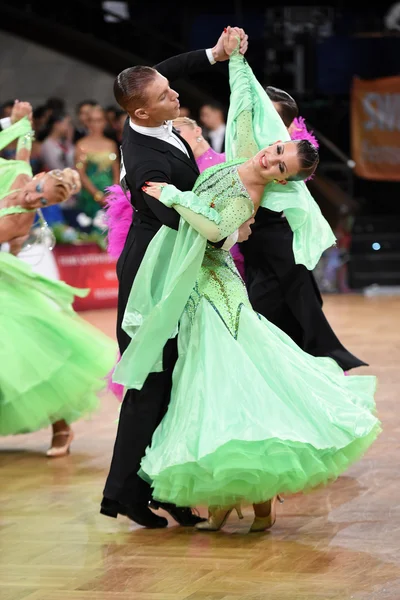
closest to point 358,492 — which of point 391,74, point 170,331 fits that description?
point 170,331

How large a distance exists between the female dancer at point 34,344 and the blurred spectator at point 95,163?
210 inches

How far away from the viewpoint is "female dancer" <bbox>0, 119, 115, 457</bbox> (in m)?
4.57

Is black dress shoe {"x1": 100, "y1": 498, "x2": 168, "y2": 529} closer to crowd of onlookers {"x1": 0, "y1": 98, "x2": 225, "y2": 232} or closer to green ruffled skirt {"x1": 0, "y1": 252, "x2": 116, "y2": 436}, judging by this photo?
green ruffled skirt {"x1": 0, "y1": 252, "x2": 116, "y2": 436}

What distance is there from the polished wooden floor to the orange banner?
25.7 ft

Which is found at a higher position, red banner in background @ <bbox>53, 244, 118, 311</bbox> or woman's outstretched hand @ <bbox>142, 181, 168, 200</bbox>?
woman's outstretched hand @ <bbox>142, 181, 168, 200</bbox>

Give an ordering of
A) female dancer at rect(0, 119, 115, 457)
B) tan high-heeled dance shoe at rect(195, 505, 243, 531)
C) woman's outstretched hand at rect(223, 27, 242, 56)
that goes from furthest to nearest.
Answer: female dancer at rect(0, 119, 115, 457) < woman's outstretched hand at rect(223, 27, 242, 56) < tan high-heeled dance shoe at rect(195, 505, 243, 531)

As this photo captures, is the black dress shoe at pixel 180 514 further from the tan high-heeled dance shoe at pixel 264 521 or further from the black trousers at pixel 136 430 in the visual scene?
the tan high-heeled dance shoe at pixel 264 521

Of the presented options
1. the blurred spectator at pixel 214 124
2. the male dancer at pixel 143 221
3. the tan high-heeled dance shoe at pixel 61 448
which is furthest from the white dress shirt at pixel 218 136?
the male dancer at pixel 143 221

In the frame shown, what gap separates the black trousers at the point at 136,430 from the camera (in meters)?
3.64

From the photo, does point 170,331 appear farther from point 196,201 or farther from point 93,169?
point 93,169

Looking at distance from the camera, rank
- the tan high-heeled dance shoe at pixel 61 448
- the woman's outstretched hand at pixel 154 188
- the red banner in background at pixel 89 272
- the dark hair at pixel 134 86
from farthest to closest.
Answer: the red banner in background at pixel 89 272
the tan high-heeled dance shoe at pixel 61 448
the dark hair at pixel 134 86
the woman's outstretched hand at pixel 154 188

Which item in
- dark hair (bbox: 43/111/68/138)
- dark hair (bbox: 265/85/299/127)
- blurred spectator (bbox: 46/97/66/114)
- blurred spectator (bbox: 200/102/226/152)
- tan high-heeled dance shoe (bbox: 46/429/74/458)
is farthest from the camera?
blurred spectator (bbox: 46/97/66/114)

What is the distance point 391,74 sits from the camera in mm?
12844

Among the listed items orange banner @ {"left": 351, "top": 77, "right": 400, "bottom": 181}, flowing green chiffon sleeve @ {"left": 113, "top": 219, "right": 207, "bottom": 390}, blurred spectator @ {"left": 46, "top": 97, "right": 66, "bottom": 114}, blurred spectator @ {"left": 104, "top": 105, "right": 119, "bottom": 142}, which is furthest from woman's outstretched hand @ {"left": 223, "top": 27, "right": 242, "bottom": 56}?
orange banner @ {"left": 351, "top": 77, "right": 400, "bottom": 181}
